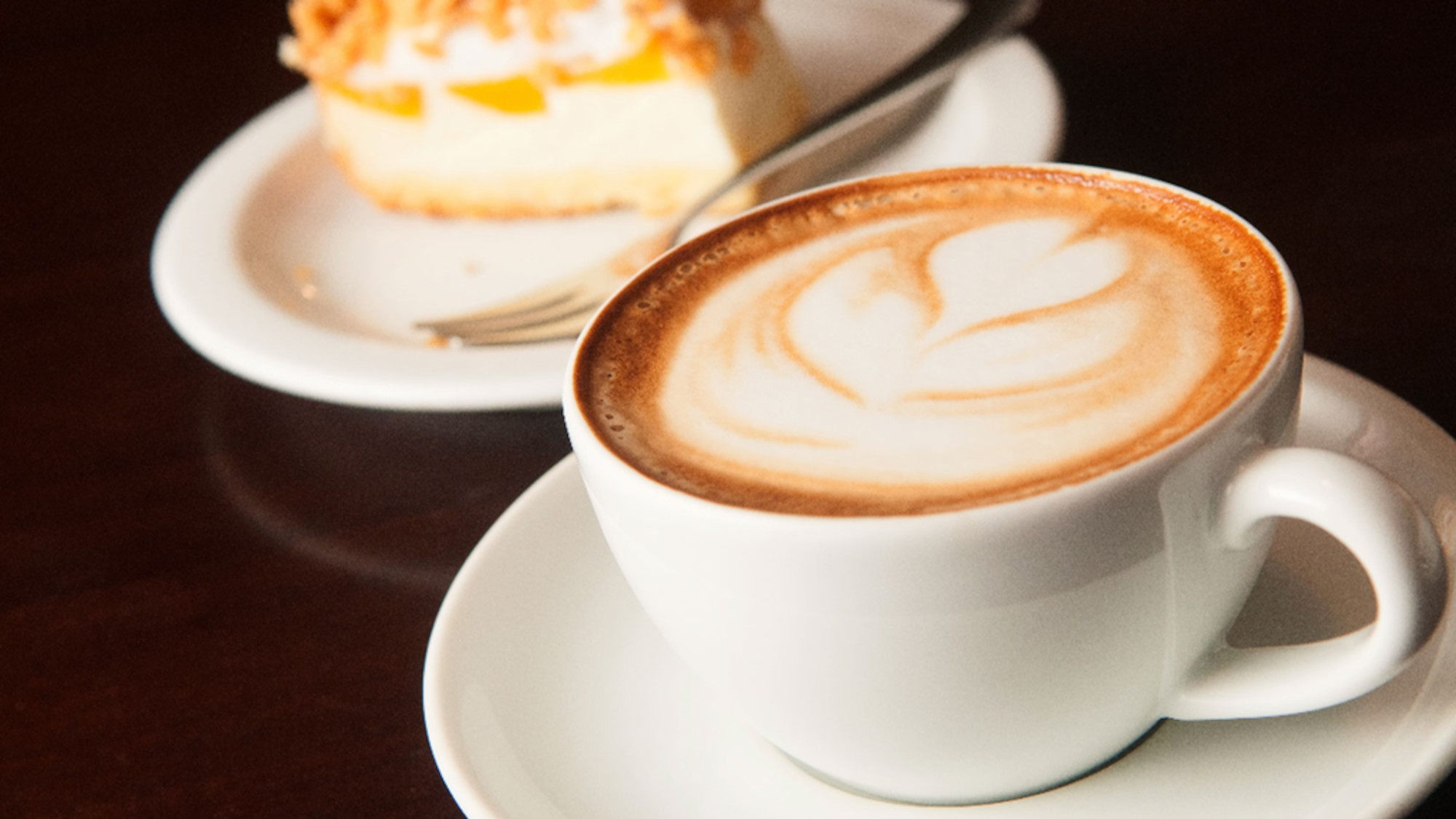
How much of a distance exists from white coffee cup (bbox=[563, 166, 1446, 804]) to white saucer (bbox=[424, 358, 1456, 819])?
2 centimetres

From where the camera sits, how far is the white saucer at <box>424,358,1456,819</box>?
483 millimetres

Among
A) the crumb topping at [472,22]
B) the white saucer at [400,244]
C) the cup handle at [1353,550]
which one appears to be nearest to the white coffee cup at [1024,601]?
the cup handle at [1353,550]

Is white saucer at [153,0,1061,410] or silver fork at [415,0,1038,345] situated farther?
silver fork at [415,0,1038,345]

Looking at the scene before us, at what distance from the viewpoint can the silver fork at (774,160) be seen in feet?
3.37

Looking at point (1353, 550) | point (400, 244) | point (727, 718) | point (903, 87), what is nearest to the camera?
point (1353, 550)

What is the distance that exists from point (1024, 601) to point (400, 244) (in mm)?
944

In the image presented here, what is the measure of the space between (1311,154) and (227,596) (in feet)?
2.70

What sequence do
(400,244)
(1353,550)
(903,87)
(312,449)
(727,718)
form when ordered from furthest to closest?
(400,244) → (903,87) → (312,449) → (727,718) → (1353,550)

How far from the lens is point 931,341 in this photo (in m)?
0.55

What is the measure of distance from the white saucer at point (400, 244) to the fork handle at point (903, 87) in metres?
0.04

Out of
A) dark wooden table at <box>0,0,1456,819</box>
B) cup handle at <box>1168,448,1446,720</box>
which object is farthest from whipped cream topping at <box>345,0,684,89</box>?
cup handle at <box>1168,448,1446,720</box>

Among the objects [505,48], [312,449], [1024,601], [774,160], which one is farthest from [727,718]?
[505,48]

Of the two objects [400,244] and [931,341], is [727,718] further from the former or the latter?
[400,244]

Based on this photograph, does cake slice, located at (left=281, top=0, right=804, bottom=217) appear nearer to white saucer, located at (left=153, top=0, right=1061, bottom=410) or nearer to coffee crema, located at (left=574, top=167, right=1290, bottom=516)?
white saucer, located at (left=153, top=0, right=1061, bottom=410)
